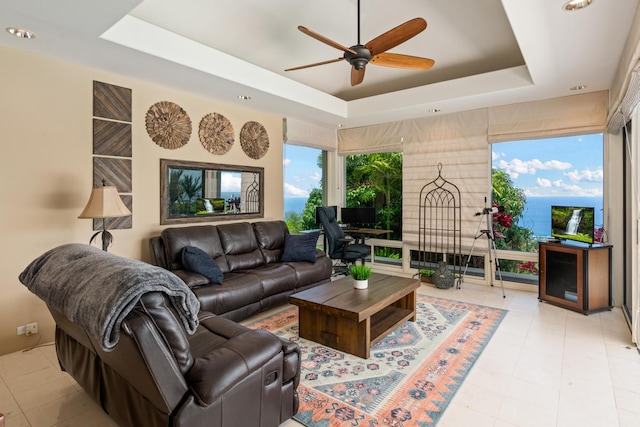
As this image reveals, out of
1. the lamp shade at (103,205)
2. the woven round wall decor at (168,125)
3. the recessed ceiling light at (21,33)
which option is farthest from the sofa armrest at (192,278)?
the recessed ceiling light at (21,33)

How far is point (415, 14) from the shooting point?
3102 millimetres

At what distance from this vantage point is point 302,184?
6.02m

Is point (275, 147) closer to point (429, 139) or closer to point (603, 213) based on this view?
point (429, 139)

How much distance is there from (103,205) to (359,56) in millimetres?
2576

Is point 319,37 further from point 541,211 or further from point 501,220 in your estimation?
point 541,211

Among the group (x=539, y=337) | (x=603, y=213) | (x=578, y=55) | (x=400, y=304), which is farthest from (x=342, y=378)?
(x=603, y=213)

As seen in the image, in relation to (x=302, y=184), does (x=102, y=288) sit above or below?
below

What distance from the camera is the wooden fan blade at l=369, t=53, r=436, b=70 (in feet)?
9.78

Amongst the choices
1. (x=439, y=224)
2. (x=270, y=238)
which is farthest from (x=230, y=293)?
(x=439, y=224)

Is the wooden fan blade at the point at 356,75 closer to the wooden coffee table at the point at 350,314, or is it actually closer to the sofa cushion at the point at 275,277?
the wooden coffee table at the point at 350,314

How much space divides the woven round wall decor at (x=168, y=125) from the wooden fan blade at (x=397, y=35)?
2428 mm

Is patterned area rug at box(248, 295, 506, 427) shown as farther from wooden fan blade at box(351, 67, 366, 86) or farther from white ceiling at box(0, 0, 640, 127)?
white ceiling at box(0, 0, 640, 127)

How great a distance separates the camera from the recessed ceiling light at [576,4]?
7.53 ft

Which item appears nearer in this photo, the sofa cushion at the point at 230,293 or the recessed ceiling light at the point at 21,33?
the recessed ceiling light at the point at 21,33
